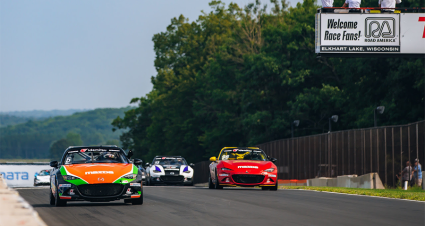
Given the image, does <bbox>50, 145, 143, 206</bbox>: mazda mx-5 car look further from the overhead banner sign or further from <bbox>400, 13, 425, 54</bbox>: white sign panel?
<bbox>400, 13, 425, 54</bbox>: white sign panel

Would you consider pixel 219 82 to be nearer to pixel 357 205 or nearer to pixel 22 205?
pixel 357 205

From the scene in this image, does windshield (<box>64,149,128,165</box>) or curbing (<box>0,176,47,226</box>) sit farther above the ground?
windshield (<box>64,149,128,165</box>)

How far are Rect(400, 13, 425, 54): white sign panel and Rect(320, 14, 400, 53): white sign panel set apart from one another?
0.23 meters

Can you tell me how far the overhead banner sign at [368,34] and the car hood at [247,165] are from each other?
470 cm

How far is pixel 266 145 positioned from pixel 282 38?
1057 cm

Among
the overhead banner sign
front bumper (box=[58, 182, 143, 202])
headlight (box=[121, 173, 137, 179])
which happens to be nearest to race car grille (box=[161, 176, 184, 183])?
the overhead banner sign

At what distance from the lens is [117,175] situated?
1386 cm

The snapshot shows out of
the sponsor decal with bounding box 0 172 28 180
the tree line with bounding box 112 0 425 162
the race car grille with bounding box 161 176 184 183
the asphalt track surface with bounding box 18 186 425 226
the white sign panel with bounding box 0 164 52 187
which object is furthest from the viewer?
the white sign panel with bounding box 0 164 52 187

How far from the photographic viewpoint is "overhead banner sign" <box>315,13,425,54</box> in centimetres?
2368

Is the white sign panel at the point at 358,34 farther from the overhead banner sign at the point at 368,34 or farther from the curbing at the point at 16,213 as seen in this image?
the curbing at the point at 16,213

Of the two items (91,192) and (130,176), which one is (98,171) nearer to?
(91,192)

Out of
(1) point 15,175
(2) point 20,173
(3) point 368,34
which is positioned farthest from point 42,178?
(3) point 368,34

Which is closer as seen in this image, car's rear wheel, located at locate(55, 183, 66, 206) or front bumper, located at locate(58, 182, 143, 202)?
front bumper, located at locate(58, 182, 143, 202)

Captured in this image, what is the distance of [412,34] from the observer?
24234mm
